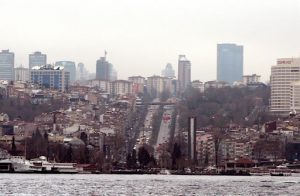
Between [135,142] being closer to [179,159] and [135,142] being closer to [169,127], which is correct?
[169,127]

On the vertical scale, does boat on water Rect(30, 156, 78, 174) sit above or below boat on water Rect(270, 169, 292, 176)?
above

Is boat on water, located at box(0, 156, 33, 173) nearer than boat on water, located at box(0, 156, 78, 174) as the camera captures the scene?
Yes

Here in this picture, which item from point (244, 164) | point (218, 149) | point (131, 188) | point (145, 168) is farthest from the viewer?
point (218, 149)

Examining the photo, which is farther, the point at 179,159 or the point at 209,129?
the point at 209,129

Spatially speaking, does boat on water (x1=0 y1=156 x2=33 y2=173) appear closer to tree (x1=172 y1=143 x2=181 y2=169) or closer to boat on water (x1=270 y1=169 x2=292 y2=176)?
tree (x1=172 y1=143 x2=181 y2=169)

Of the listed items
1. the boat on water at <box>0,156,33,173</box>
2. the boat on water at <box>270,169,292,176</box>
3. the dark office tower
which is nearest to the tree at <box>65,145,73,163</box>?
the dark office tower

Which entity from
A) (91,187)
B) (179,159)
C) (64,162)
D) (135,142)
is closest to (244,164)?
(179,159)

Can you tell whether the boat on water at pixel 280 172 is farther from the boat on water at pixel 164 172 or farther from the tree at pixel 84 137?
the tree at pixel 84 137

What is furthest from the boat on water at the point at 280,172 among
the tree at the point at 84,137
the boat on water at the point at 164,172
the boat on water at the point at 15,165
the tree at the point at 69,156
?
the tree at the point at 84,137

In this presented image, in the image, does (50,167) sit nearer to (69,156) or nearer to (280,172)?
(69,156)
